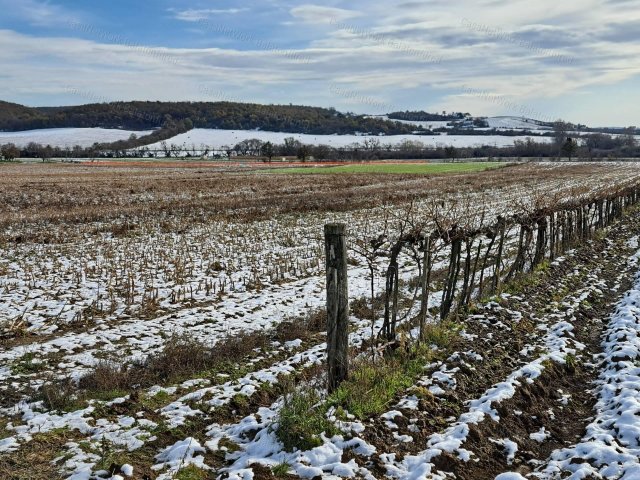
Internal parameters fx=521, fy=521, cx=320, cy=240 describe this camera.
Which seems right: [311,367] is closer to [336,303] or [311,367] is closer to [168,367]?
[336,303]

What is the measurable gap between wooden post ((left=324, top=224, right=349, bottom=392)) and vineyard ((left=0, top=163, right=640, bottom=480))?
0.26 meters

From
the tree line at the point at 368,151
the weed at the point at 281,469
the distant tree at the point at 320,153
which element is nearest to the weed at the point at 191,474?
the weed at the point at 281,469

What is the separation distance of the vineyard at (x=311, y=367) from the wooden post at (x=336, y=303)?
10.3 inches

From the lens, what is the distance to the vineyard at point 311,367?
5680 millimetres

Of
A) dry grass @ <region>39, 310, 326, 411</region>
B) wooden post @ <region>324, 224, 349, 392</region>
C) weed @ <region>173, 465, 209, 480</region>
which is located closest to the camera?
weed @ <region>173, 465, 209, 480</region>

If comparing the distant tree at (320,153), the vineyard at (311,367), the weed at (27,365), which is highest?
the distant tree at (320,153)

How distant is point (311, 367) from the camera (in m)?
8.05

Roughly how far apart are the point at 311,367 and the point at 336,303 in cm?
163

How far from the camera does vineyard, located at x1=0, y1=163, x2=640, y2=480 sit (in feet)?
18.6

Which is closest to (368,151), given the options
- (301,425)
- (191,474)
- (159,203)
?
(159,203)

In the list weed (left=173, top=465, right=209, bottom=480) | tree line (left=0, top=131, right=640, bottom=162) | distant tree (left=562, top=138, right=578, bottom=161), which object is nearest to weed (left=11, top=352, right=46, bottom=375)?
weed (left=173, top=465, right=209, bottom=480)

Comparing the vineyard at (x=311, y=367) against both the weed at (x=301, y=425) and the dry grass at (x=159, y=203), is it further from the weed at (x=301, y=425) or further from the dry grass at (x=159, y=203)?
the dry grass at (x=159, y=203)

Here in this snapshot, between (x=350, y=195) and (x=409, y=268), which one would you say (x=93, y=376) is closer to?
(x=409, y=268)

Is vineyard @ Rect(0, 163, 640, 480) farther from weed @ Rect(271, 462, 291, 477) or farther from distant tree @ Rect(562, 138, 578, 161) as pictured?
distant tree @ Rect(562, 138, 578, 161)
